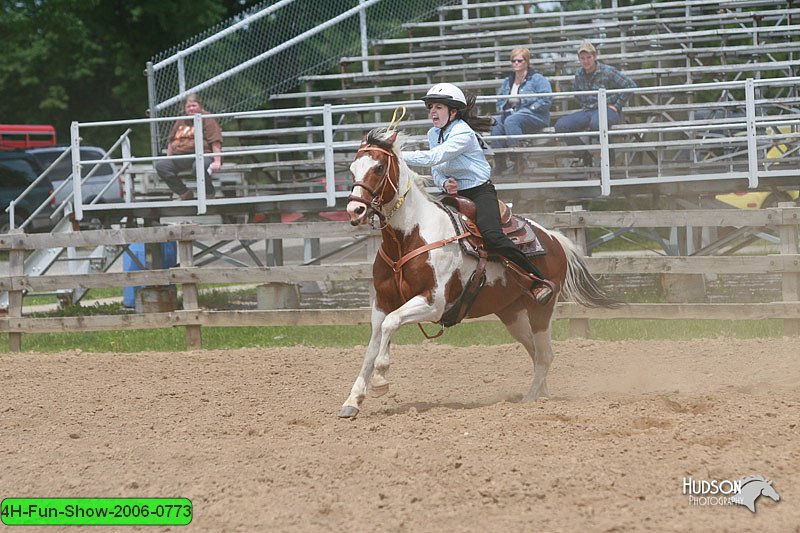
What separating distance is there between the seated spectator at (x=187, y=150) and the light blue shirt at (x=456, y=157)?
6736mm

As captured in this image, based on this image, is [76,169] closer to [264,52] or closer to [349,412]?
[264,52]

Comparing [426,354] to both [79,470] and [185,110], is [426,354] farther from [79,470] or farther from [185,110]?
[185,110]

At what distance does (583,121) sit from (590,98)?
48cm

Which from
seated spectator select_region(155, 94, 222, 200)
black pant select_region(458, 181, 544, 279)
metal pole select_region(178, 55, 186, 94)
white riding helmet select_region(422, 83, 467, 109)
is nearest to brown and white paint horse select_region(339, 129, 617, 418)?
black pant select_region(458, 181, 544, 279)

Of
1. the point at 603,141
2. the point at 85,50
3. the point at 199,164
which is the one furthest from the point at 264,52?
the point at 85,50

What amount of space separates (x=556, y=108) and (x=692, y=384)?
8.54m

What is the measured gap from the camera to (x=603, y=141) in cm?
1364

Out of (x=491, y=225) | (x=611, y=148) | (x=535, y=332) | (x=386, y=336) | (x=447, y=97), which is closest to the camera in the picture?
(x=386, y=336)

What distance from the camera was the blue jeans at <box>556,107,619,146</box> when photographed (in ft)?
46.5

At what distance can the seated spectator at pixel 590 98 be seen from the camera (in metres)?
14.2

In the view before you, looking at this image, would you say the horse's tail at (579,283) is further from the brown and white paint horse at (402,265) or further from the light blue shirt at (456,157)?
the light blue shirt at (456,157)

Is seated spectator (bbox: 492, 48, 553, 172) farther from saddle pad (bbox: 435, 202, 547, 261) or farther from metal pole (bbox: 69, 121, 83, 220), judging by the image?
metal pole (bbox: 69, 121, 83, 220)

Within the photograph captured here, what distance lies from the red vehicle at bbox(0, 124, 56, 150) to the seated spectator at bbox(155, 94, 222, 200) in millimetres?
12799
